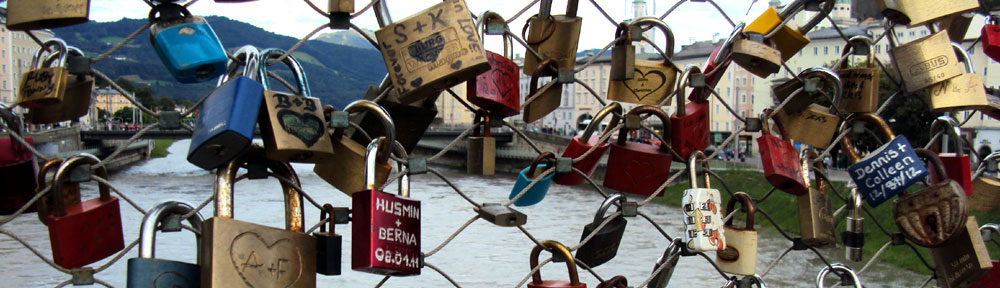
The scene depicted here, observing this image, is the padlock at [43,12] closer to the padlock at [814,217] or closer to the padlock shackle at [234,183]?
the padlock shackle at [234,183]

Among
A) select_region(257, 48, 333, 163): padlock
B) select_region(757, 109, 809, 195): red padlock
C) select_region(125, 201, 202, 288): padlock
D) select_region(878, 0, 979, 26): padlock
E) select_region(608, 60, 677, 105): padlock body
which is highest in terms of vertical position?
select_region(878, 0, 979, 26): padlock

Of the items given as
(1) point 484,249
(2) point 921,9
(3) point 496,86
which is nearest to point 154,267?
(3) point 496,86

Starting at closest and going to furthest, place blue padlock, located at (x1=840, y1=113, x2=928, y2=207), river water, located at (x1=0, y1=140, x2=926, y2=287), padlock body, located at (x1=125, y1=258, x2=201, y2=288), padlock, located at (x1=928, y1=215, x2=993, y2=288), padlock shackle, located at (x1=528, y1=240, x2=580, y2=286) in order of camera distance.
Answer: padlock body, located at (x1=125, y1=258, x2=201, y2=288), padlock shackle, located at (x1=528, y1=240, x2=580, y2=286), blue padlock, located at (x1=840, y1=113, x2=928, y2=207), padlock, located at (x1=928, y1=215, x2=993, y2=288), river water, located at (x1=0, y1=140, x2=926, y2=287)

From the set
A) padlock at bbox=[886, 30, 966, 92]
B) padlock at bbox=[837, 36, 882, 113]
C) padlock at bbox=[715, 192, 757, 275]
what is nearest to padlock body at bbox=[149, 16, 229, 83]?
padlock at bbox=[715, 192, 757, 275]

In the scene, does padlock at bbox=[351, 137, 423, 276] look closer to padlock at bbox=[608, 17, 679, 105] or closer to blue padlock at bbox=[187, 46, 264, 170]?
blue padlock at bbox=[187, 46, 264, 170]

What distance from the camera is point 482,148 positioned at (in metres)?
0.86

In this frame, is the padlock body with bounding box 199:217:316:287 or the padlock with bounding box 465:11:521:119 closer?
the padlock body with bounding box 199:217:316:287

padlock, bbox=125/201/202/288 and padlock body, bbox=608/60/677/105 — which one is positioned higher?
padlock body, bbox=608/60/677/105

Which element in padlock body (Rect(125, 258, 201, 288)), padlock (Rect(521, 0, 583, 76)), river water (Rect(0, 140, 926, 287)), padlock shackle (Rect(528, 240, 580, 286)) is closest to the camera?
padlock body (Rect(125, 258, 201, 288))

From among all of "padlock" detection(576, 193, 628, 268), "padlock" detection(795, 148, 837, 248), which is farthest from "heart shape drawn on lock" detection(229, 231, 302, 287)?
"padlock" detection(795, 148, 837, 248)

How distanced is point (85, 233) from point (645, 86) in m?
0.58

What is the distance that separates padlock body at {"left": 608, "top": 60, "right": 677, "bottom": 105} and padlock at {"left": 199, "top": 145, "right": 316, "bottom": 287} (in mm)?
397

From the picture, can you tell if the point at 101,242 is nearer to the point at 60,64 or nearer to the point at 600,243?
the point at 60,64

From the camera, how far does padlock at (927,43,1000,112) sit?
114 centimetres
